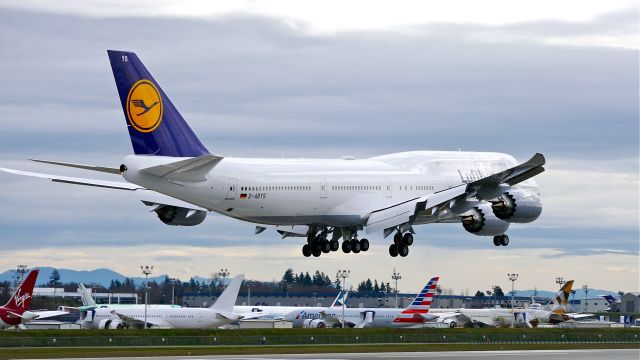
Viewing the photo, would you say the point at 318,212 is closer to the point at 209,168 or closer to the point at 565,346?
the point at 209,168

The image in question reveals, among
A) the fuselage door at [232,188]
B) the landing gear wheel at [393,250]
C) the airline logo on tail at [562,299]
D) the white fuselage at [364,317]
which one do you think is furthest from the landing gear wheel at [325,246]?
the airline logo on tail at [562,299]

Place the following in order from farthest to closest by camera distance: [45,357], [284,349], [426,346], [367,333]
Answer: [367,333], [426,346], [284,349], [45,357]

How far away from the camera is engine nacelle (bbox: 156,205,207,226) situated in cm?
7444

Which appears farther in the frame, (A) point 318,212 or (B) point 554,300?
(B) point 554,300

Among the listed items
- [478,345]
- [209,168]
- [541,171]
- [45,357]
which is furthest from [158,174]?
[478,345]

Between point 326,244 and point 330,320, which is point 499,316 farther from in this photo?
point 326,244

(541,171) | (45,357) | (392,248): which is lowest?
(45,357)

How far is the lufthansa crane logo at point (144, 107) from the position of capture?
213 ft

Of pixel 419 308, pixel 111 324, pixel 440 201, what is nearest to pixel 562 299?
pixel 419 308

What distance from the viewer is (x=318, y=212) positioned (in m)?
73.7

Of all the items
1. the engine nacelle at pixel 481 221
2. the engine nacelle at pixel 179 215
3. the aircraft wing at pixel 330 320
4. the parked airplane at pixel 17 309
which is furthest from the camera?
the aircraft wing at pixel 330 320

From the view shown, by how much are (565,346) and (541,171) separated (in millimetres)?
34048

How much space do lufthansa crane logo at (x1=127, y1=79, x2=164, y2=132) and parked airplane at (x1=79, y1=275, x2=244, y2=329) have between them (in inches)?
2472

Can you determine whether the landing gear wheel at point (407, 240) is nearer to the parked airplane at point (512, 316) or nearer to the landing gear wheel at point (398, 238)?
the landing gear wheel at point (398, 238)
